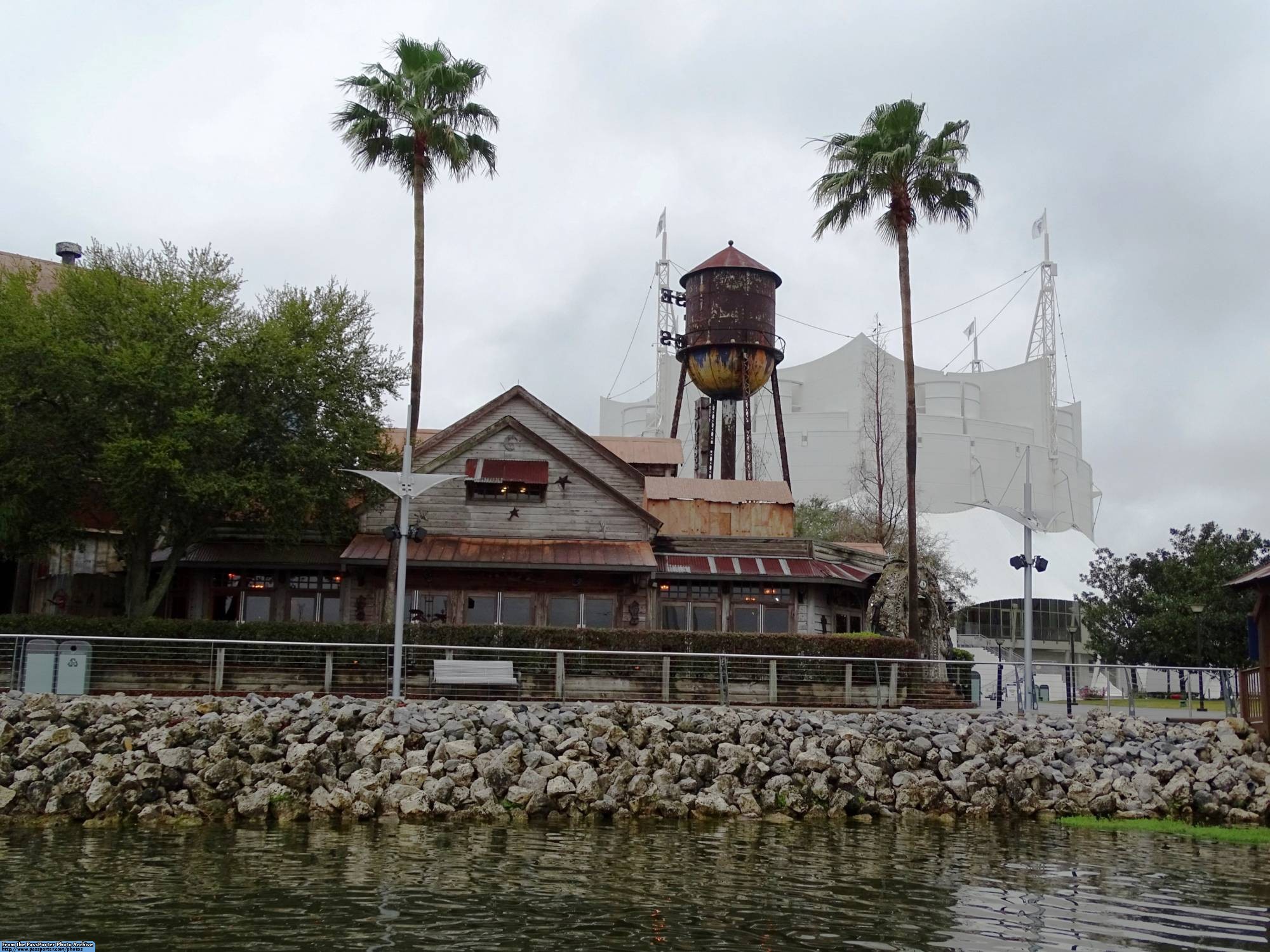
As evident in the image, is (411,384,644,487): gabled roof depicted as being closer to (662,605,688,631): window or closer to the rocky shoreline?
(662,605,688,631): window

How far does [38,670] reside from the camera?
2120 centimetres

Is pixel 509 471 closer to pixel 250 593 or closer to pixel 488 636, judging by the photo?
pixel 250 593

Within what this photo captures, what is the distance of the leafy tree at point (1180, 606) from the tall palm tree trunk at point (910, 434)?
1755cm

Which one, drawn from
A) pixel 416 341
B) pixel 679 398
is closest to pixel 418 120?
pixel 416 341

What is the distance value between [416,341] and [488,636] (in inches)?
326

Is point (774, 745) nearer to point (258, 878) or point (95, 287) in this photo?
point (258, 878)

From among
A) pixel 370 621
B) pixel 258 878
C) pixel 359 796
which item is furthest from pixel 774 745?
pixel 370 621

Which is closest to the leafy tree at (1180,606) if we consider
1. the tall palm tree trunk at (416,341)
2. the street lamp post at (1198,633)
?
the street lamp post at (1198,633)

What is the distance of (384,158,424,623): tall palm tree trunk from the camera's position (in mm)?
28172

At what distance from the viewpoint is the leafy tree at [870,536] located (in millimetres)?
54562

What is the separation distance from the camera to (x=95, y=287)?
90.1 feet

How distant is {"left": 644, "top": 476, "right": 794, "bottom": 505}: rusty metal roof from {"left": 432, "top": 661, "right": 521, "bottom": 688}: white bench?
14215 millimetres

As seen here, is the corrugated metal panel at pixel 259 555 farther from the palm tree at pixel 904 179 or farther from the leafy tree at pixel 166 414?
the palm tree at pixel 904 179

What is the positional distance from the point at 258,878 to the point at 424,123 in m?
20.7
